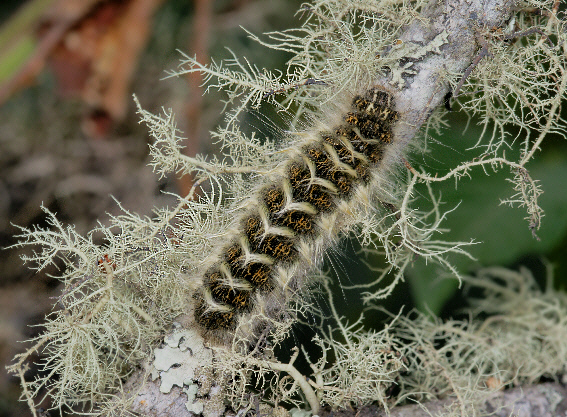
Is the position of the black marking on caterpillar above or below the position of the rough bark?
below

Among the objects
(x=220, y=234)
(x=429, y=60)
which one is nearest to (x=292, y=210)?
(x=220, y=234)

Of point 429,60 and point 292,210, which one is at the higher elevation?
point 429,60

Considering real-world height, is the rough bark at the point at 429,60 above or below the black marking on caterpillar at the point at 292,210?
above

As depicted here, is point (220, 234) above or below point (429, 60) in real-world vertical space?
below

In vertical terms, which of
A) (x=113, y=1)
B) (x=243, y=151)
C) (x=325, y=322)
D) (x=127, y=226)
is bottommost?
(x=325, y=322)

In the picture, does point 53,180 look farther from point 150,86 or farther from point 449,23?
point 449,23

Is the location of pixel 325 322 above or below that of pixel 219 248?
below

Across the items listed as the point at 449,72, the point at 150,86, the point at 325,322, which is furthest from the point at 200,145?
the point at 449,72

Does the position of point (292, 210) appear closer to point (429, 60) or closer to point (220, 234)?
point (220, 234)
